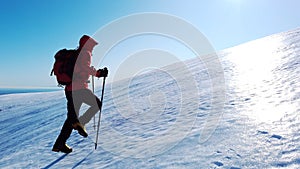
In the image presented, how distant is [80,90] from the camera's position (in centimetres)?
397

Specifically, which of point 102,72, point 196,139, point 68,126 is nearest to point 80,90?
point 102,72

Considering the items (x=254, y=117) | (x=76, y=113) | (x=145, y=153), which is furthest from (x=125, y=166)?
(x=254, y=117)

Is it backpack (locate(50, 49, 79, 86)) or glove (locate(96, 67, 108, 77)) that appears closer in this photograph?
backpack (locate(50, 49, 79, 86))

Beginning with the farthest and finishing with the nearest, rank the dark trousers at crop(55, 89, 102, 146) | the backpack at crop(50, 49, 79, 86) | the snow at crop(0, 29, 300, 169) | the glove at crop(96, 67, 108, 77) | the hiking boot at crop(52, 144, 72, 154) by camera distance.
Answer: the hiking boot at crop(52, 144, 72, 154), the glove at crop(96, 67, 108, 77), the dark trousers at crop(55, 89, 102, 146), the backpack at crop(50, 49, 79, 86), the snow at crop(0, 29, 300, 169)

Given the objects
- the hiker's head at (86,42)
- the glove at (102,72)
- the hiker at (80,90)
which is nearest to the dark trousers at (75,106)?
the hiker at (80,90)

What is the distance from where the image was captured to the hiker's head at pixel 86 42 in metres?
3.80

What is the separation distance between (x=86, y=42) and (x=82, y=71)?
49 cm

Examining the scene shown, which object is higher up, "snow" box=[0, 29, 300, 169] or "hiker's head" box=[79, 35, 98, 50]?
"hiker's head" box=[79, 35, 98, 50]

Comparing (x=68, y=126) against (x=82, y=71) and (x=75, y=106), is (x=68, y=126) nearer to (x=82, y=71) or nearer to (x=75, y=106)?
(x=75, y=106)

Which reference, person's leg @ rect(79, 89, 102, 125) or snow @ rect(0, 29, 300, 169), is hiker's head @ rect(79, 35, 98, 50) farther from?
snow @ rect(0, 29, 300, 169)

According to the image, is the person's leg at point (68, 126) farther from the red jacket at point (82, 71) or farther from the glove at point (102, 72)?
the glove at point (102, 72)

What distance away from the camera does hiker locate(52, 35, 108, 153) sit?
379 centimetres

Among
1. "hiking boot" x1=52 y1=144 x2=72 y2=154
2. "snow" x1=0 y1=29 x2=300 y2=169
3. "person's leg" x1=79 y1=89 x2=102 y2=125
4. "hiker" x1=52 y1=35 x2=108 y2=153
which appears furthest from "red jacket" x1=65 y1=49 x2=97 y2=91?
"snow" x1=0 y1=29 x2=300 y2=169

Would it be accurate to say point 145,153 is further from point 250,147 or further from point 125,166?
point 250,147
